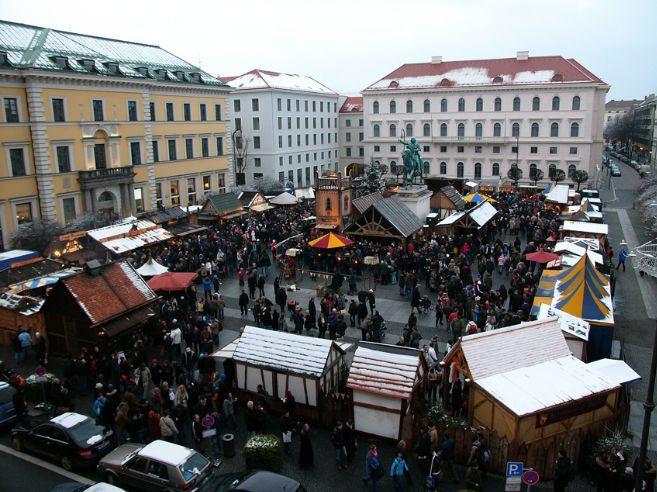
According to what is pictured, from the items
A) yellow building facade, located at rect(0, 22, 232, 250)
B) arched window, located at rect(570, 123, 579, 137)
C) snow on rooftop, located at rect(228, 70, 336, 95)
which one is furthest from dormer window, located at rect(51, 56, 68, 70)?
arched window, located at rect(570, 123, 579, 137)

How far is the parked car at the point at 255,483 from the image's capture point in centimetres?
968

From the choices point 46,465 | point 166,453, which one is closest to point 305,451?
point 166,453

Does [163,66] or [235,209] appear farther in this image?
[163,66]

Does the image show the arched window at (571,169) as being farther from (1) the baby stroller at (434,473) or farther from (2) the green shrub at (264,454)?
(2) the green shrub at (264,454)

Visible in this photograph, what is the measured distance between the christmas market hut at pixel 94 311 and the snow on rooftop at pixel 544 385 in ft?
36.6

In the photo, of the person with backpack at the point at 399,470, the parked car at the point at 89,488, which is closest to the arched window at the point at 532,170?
the person with backpack at the point at 399,470

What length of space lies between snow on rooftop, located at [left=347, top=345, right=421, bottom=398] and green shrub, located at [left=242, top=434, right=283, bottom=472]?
7.46 feet

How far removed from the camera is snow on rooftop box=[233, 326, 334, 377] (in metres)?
13.2

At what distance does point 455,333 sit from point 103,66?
33623 mm

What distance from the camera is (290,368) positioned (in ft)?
43.6

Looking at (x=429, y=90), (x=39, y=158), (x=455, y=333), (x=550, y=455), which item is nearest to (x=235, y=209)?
(x=39, y=158)

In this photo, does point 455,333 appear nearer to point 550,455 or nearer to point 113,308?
point 550,455

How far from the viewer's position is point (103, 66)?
39.0 m

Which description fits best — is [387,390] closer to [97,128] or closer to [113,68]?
[97,128]
